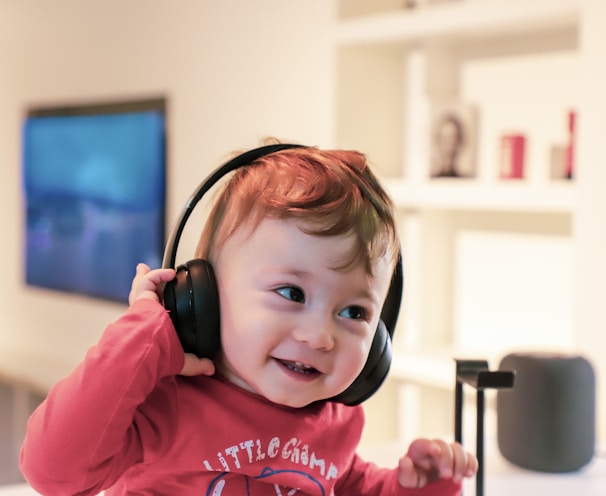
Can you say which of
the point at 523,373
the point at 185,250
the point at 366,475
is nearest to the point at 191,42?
the point at 185,250

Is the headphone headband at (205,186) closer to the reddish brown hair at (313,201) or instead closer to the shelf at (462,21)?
the reddish brown hair at (313,201)

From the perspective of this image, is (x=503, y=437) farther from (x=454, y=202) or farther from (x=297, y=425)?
(x=454, y=202)

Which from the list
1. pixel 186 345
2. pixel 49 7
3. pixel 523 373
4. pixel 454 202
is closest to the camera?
pixel 186 345

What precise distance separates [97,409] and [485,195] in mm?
1709

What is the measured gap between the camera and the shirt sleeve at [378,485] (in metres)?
1.00

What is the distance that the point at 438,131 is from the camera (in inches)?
103

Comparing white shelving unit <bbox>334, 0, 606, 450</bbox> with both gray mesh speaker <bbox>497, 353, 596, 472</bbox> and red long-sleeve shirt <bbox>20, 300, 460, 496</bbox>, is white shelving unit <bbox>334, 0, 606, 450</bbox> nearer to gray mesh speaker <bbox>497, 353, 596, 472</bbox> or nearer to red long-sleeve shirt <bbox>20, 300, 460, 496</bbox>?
gray mesh speaker <bbox>497, 353, 596, 472</bbox>

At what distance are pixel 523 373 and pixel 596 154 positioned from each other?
2.43 feet

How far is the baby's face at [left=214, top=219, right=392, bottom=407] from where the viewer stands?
846 mm

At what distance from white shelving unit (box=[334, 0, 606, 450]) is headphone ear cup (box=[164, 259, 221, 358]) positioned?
55.4 inches

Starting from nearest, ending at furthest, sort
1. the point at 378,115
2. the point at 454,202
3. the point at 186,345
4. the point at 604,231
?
the point at 186,345
the point at 604,231
the point at 454,202
the point at 378,115

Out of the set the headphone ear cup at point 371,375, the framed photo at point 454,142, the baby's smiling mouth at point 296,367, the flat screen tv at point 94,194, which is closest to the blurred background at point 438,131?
the framed photo at point 454,142

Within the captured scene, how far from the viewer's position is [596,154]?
2033mm

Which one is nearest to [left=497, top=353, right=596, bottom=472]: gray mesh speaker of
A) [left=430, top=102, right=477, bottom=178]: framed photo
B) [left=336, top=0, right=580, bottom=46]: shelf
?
[left=336, top=0, right=580, bottom=46]: shelf
